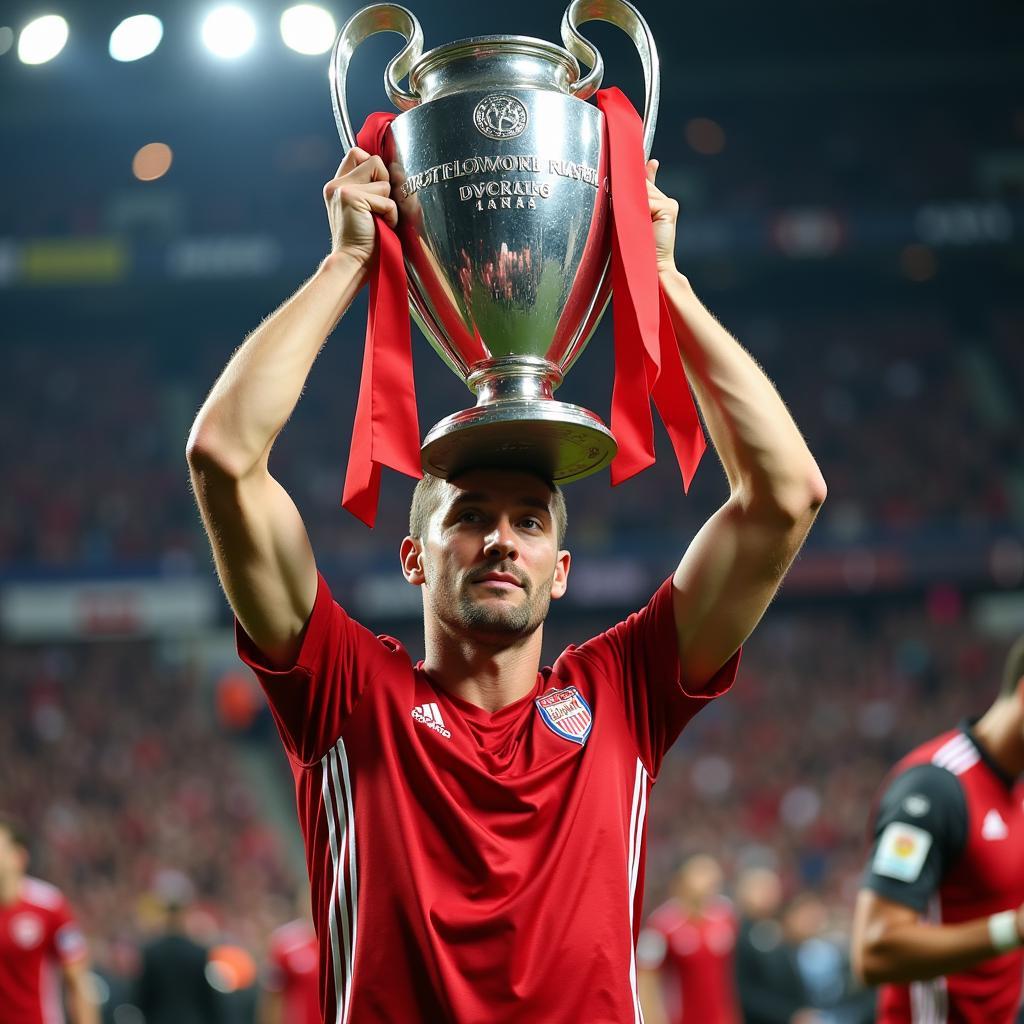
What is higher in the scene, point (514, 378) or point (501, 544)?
point (514, 378)

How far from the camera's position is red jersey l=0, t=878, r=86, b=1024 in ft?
20.1

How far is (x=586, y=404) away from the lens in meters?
19.6

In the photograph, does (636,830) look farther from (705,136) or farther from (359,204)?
(705,136)

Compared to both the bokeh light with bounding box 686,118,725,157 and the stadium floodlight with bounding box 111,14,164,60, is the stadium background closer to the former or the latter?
the bokeh light with bounding box 686,118,725,157

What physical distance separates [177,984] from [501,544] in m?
6.16

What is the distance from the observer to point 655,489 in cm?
1972

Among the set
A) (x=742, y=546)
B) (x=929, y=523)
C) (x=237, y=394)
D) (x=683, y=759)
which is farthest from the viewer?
(x=929, y=523)

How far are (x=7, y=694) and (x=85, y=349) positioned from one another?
635cm

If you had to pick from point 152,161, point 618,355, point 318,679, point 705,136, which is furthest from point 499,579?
point 705,136

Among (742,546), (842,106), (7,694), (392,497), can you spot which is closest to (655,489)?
(392,497)

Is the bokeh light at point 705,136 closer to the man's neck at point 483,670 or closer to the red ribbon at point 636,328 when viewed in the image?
the red ribbon at point 636,328

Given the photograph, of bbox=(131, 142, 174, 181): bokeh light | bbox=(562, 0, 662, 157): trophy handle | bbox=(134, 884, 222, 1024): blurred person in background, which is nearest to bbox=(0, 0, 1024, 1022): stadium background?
bbox=(131, 142, 174, 181): bokeh light

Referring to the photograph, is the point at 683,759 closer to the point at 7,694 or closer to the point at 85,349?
the point at 7,694

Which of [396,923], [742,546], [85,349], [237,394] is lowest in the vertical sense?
[396,923]
